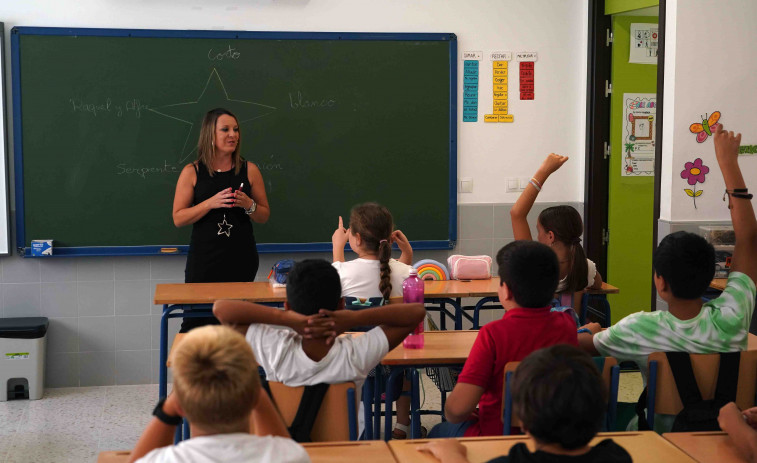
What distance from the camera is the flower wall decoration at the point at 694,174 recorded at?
480 cm

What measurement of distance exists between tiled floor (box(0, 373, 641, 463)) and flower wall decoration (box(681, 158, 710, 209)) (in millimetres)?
1262

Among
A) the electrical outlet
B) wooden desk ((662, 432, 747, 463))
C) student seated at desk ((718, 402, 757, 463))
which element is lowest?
wooden desk ((662, 432, 747, 463))

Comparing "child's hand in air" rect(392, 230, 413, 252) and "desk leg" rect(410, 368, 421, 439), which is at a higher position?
"child's hand in air" rect(392, 230, 413, 252)

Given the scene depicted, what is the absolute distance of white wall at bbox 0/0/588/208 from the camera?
5258 mm

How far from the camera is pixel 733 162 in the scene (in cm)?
312

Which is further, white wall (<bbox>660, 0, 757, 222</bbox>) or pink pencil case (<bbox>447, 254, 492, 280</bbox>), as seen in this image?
white wall (<bbox>660, 0, 757, 222</bbox>)

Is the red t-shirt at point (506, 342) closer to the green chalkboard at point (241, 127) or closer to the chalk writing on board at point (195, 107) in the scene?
the green chalkboard at point (241, 127)

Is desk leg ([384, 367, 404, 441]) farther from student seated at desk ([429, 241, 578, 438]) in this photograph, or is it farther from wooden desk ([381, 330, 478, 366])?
student seated at desk ([429, 241, 578, 438])

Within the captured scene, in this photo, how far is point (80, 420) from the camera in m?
4.64

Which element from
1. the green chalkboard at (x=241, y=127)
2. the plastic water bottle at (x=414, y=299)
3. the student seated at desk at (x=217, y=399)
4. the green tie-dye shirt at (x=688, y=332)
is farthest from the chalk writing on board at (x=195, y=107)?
the student seated at desk at (x=217, y=399)

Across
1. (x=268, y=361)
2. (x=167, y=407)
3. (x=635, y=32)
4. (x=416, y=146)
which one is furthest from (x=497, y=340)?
(x=635, y=32)

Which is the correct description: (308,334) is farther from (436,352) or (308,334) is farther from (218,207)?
(218,207)

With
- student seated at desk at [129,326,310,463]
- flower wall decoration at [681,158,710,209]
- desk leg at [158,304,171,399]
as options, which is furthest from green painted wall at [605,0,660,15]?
student seated at desk at [129,326,310,463]

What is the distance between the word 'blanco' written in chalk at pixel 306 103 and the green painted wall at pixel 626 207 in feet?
6.40
